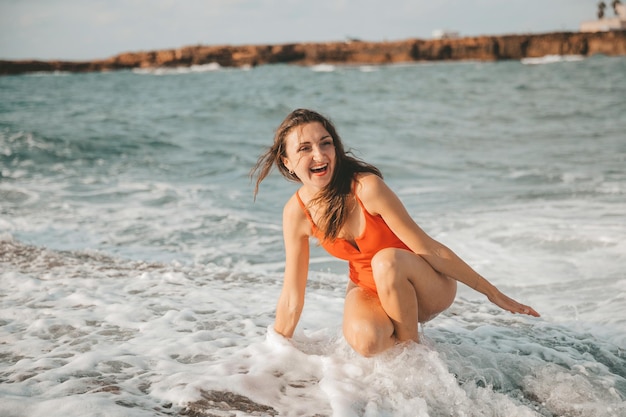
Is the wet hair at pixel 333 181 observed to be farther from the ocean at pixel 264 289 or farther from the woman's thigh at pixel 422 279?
the ocean at pixel 264 289

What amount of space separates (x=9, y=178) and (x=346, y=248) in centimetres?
876

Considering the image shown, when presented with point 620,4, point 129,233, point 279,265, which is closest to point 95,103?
point 129,233

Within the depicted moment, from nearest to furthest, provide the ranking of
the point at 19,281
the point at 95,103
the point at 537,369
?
the point at 537,369
the point at 19,281
the point at 95,103

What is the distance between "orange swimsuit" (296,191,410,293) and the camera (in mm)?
3195

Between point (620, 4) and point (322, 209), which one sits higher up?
point (620, 4)

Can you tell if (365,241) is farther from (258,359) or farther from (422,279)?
(258,359)

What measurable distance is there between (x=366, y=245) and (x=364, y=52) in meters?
89.9

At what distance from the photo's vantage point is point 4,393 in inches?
112

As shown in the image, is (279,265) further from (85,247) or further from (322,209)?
(322,209)

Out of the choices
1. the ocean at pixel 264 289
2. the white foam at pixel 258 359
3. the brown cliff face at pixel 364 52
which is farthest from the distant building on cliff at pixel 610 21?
the white foam at pixel 258 359

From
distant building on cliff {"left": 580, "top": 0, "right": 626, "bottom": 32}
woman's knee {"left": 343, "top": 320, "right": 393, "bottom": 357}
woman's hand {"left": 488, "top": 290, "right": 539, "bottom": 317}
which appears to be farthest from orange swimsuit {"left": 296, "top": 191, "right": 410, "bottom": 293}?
distant building on cliff {"left": 580, "top": 0, "right": 626, "bottom": 32}

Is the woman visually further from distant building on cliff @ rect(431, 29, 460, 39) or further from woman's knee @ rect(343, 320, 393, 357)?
distant building on cliff @ rect(431, 29, 460, 39)

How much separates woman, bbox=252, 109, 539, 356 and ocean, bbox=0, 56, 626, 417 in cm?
22

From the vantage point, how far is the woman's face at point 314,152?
10.5 ft
